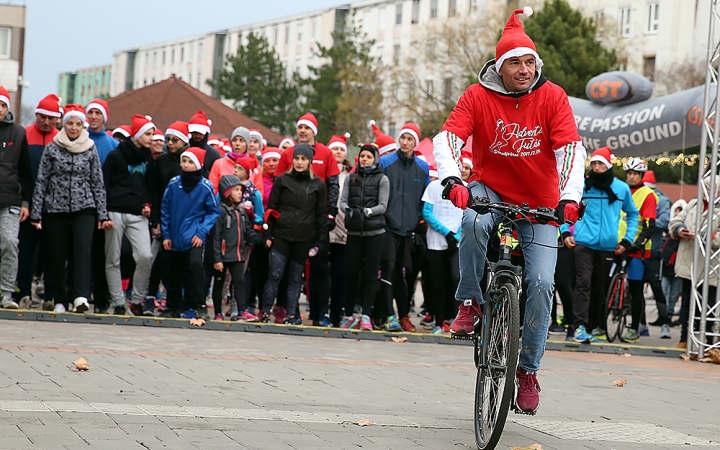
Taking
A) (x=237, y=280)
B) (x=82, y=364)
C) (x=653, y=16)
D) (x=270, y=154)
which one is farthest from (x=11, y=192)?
(x=653, y=16)

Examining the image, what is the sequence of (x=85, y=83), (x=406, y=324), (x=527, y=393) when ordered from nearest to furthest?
(x=527, y=393)
(x=406, y=324)
(x=85, y=83)

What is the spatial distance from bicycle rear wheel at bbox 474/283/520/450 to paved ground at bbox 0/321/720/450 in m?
0.24

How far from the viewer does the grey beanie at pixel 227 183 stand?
13.3 m

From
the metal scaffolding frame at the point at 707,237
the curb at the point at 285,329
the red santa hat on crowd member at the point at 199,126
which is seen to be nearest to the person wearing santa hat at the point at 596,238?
the curb at the point at 285,329

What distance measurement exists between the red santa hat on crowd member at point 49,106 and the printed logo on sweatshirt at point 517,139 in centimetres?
750

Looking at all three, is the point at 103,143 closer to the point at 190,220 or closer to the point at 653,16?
the point at 190,220

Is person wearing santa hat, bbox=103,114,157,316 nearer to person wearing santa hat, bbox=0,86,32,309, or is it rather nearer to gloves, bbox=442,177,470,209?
person wearing santa hat, bbox=0,86,32,309

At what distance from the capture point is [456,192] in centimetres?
595

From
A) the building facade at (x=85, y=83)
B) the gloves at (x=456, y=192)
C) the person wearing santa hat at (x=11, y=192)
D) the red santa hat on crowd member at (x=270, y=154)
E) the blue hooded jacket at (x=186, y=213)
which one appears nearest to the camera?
the gloves at (x=456, y=192)

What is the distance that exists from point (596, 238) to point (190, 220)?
4703 millimetres

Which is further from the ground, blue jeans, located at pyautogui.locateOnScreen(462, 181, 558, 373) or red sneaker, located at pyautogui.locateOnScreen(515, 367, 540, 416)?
blue jeans, located at pyautogui.locateOnScreen(462, 181, 558, 373)

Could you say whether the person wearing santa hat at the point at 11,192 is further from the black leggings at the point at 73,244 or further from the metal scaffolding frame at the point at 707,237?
the metal scaffolding frame at the point at 707,237

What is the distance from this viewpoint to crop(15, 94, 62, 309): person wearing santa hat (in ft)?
40.9

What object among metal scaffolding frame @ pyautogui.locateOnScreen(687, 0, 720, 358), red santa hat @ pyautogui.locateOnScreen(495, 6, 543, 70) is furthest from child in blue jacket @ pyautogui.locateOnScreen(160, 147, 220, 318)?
red santa hat @ pyautogui.locateOnScreen(495, 6, 543, 70)
